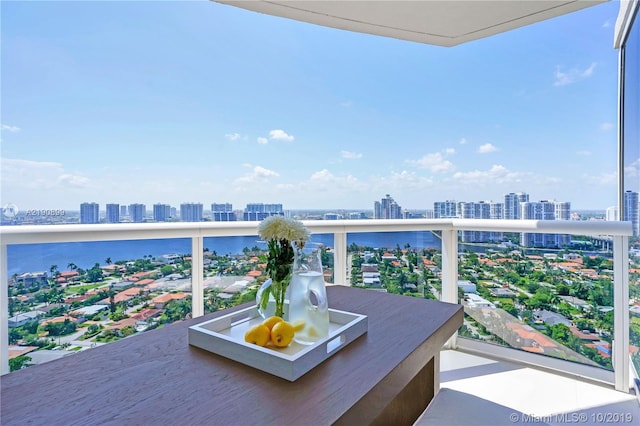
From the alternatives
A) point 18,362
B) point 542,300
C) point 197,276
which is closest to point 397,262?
point 542,300

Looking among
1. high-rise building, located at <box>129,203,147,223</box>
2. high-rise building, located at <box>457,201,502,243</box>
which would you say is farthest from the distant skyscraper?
high-rise building, located at <box>457,201,502,243</box>

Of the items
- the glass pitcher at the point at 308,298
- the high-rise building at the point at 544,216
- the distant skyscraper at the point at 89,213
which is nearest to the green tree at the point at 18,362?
the distant skyscraper at the point at 89,213

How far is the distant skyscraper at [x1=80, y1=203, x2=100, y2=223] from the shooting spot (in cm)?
199

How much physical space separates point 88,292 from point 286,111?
10.3ft

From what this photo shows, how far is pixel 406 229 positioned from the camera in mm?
2582

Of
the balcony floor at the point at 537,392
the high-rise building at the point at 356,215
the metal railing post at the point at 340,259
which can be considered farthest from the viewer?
the high-rise building at the point at 356,215

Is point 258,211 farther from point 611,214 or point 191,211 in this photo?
point 611,214

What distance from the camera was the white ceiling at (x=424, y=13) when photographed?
1.93 meters

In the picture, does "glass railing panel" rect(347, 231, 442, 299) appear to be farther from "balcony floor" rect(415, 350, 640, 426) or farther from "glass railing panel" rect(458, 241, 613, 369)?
"balcony floor" rect(415, 350, 640, 426)

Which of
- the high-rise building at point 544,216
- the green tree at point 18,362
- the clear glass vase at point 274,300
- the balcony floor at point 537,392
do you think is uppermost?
the high-rise building at point 544,216

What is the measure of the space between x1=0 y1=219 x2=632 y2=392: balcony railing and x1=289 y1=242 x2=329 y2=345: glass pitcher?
1.27 meters

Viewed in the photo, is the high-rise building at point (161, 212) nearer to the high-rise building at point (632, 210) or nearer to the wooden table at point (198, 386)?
the wooden table at point (198, 386)

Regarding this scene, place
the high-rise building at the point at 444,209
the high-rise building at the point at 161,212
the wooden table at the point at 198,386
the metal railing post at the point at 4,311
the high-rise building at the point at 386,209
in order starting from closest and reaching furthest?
the wooden table at the point at 198,386, the metal railing post at the point at 4,311, the high-rise building at the point at 161,212, the high-rise building at the point at 386,209, the high-rise building at the point at 444,209

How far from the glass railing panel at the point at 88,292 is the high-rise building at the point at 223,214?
13.0 inches
